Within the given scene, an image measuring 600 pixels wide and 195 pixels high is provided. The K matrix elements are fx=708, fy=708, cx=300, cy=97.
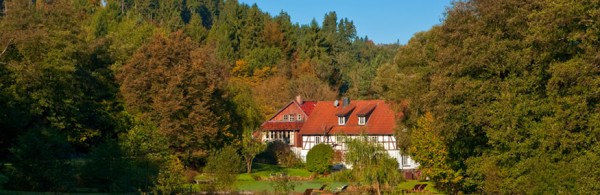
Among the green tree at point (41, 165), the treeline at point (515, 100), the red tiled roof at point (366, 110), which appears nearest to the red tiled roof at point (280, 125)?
the red tiled roof at point (366, 110)

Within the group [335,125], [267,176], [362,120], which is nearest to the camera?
[267,176]

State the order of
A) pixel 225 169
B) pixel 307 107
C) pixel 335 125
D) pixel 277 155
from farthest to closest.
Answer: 1. pixel 307 107
2. pixel 277 155
3. pixel 335 125
4. pixel 225 169

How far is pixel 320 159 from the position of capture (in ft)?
194

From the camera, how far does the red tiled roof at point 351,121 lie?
6556 cm

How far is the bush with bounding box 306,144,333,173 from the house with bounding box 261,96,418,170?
1.86 metres

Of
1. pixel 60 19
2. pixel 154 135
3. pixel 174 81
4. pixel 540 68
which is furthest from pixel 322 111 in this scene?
pixel 540 68

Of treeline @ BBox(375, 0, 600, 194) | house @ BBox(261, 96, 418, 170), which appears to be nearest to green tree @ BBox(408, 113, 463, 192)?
treeline @ BBox(375, 0, 600, 194)

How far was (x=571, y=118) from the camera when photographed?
88.1 feet

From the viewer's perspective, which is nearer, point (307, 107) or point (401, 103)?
point (401, 103)

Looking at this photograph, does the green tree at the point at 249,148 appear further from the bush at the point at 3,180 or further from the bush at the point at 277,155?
the bush at the point at 3,180

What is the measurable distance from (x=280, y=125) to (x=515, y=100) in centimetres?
4475

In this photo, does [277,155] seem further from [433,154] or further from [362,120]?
[433,154]

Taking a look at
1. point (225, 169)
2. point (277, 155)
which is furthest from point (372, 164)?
point (277, 155)

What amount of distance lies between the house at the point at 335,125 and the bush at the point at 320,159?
6.10 feet
